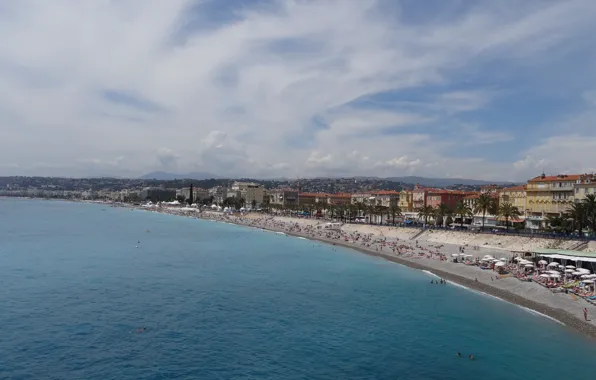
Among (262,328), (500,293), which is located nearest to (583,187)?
(500,293)

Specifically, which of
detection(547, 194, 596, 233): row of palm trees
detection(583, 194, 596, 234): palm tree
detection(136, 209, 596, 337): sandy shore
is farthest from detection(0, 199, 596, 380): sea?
detection(583, 194, 596, 234): palm tree

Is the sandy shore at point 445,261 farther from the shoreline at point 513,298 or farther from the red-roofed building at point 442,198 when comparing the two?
the red-roofed building at point 442,198

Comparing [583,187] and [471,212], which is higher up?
[583,187]

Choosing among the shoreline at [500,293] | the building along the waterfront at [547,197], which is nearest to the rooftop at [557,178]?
the building along the waterfront at [547,197]

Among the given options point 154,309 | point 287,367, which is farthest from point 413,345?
point 154,309

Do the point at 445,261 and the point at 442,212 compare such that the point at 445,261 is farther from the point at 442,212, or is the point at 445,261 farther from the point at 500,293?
the point at 442,212

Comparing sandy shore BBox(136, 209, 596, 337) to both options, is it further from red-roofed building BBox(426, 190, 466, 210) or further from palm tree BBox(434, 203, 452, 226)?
red-roofed building BBox(426, 190, 466, 210)
